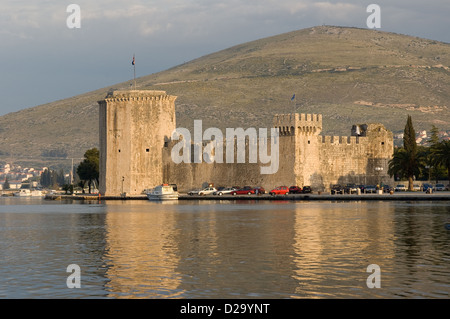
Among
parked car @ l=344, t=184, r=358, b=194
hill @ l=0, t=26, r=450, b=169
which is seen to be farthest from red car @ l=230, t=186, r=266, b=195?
hill @ l=0, t=26, r=450, b=169

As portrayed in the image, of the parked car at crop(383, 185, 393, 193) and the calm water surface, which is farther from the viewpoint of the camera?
the parked car at crop(383, 185, 393, 193)

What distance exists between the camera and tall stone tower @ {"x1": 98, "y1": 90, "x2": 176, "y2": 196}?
66062 millimetres

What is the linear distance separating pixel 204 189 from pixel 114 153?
804cm

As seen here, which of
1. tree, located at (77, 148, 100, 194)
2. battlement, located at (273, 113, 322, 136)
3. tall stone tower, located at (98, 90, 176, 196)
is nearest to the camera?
battlement, located at (273, 113, 322, 136)

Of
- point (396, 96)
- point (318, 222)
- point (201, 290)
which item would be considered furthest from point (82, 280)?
point (396, 96)

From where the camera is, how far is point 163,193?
6153 cm

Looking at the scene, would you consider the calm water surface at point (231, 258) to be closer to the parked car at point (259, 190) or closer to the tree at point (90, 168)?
the parked car at point (259, 190)

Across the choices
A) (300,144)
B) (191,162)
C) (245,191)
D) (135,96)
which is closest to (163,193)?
(191,162)

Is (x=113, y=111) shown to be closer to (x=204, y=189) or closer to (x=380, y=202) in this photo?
(x=204, y=189)

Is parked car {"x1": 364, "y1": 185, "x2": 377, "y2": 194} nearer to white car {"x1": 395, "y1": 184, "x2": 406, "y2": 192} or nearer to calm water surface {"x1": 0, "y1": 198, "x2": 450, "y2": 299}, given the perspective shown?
white car {"x1": 395, "y1": 184, "x2": 406, "y2": 192}

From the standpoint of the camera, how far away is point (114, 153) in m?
66.5

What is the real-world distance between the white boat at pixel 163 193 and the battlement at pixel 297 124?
31.2ft

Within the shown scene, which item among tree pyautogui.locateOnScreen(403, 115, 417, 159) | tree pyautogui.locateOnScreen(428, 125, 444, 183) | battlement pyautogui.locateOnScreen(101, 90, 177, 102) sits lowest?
tree pyautogui.locateOnScreen(428, 125, 444, 183)

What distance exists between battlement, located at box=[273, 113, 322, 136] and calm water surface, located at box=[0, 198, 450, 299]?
1088 inches
